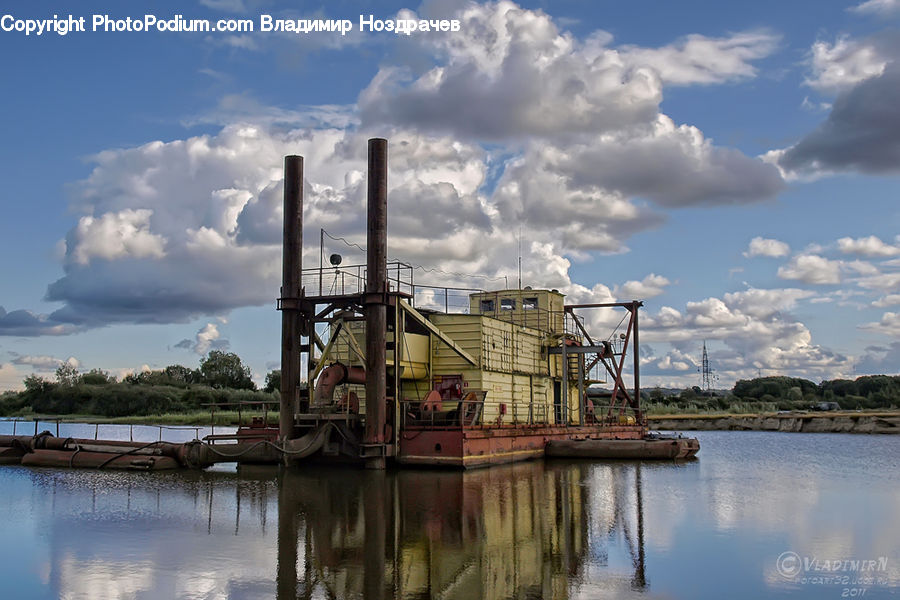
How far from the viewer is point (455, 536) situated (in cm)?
1505

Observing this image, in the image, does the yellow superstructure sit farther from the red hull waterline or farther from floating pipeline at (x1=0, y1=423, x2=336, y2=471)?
floating pipeline at (x1=0, y1=423, x2=336, y2=471)

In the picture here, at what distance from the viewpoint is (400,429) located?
27188 millimetres

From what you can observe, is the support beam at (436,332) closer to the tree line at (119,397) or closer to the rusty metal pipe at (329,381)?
the rusty metal pipe at (329,381)

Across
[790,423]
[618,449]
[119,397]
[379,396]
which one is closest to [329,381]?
[379,396]

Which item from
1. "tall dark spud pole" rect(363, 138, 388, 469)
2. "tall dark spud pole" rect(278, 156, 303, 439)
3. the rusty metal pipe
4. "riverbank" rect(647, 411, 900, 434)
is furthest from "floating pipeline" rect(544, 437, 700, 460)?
"riverbank" rect(647, 411, 900, 434)

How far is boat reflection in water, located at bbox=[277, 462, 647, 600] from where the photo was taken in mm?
11320

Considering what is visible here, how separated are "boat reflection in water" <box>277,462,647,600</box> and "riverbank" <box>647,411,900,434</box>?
51742 millimetres

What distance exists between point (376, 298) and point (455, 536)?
12.5m

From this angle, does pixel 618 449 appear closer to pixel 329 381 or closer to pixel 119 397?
pixel 329 381

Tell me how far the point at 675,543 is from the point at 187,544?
879 centimetres

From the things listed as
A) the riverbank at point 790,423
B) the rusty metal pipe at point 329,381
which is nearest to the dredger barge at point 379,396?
the rusty metal pipe at point 329,381

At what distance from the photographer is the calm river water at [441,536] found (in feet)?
37.4

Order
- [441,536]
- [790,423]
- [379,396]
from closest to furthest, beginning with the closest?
[441,536], [379,396], [790,423]

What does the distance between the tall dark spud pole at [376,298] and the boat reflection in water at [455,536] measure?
1.90 metres
